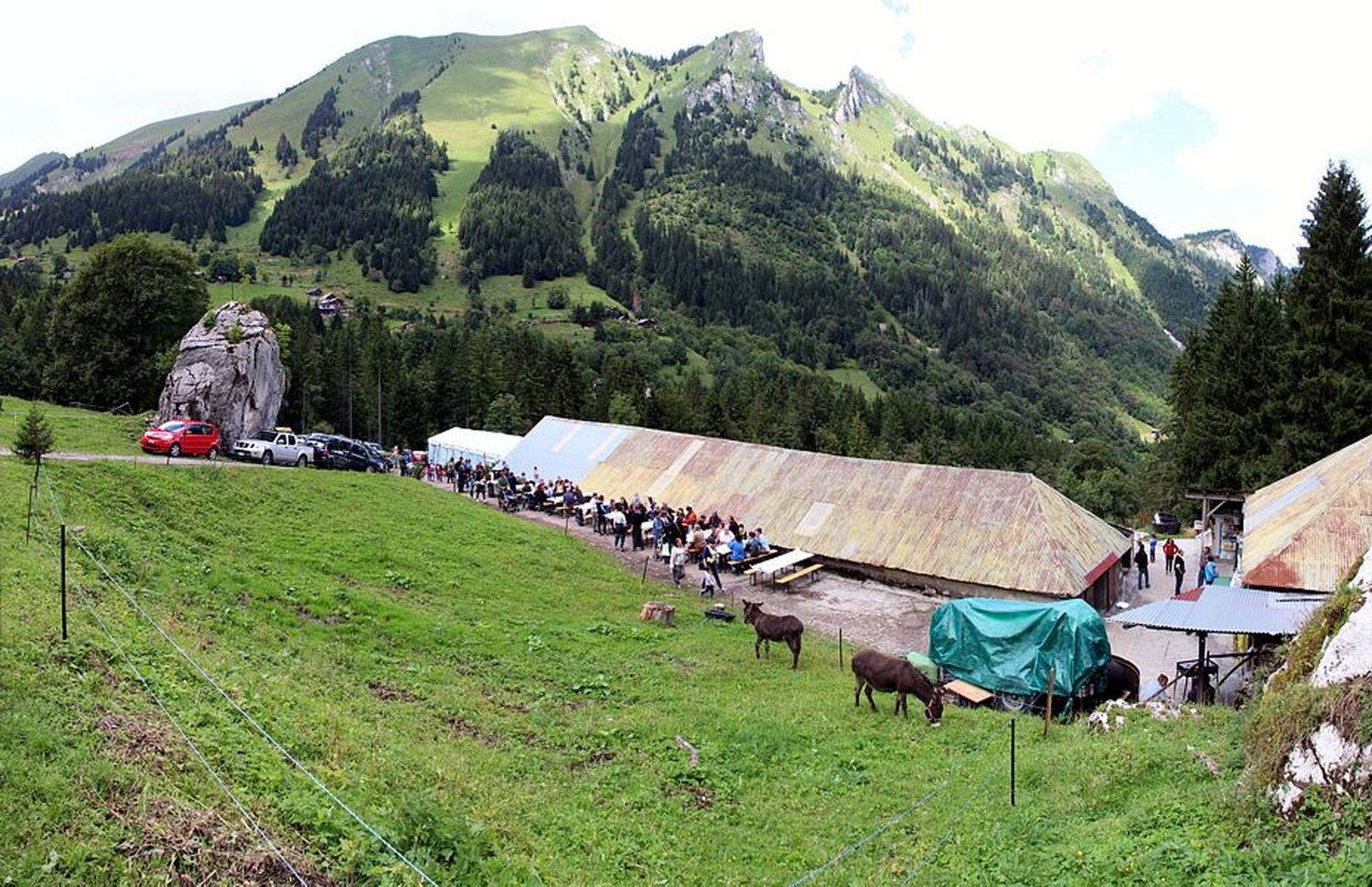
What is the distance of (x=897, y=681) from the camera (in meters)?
17.0

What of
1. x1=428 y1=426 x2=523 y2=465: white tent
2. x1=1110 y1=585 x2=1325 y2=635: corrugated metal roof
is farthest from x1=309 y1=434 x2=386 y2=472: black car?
x1=1110 y1=585 x2=1325 y2=635: corrugated metal roof

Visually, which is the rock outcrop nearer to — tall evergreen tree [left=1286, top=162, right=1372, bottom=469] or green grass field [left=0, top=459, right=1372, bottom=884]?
green grass field [left=0, top=459, right=1372, bottom=884]

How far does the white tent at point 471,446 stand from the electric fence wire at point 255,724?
39.9 m

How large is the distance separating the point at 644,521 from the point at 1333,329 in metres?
39.4

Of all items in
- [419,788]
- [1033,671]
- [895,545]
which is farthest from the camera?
[895,545]

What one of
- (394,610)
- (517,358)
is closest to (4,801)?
(394,610)

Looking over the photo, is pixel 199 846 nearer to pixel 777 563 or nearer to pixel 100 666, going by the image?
pixel 100 666

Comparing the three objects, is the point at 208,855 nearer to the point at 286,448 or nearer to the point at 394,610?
the point at 394,610

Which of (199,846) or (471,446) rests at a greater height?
(471,446)

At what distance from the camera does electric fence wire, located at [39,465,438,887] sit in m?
8.69

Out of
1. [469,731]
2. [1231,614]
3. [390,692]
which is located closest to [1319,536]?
[1231,614]

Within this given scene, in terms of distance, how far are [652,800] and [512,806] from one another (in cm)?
236

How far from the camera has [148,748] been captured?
30.7 ft

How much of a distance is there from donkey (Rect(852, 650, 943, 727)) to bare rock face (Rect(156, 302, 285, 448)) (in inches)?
1361
